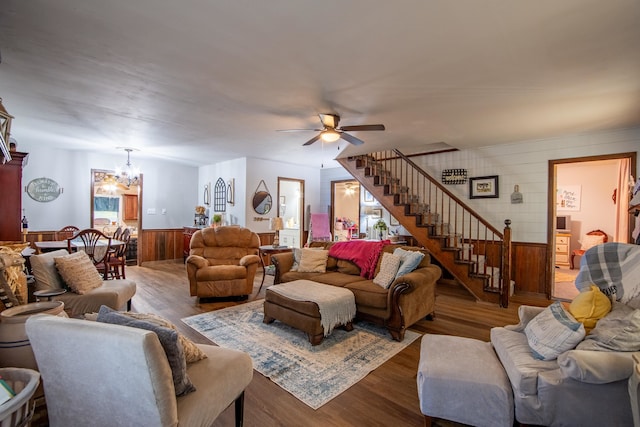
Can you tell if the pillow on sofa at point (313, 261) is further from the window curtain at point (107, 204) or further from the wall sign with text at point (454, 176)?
the window curtain at point (107, 204)

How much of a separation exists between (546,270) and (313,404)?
4591 millimetres

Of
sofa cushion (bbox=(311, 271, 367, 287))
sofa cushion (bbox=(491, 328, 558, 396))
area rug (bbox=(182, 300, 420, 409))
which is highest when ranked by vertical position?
sofa cushion (bbox=(311, 271, 367, 287))

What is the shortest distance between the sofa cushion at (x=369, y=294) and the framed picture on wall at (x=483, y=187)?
10.6 ft

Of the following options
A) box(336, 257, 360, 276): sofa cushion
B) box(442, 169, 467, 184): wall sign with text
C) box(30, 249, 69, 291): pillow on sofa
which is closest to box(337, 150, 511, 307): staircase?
box(442, 169, 467, 184): wall sign with text

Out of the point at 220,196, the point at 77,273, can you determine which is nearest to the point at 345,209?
the point at 220,196

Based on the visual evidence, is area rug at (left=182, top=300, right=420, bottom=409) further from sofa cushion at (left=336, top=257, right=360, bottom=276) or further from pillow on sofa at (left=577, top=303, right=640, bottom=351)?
pillow on sofa at (left=577, top=303, right=640, bottom=351)

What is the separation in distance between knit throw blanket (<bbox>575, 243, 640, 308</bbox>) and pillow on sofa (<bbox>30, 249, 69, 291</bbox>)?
4604 millimetres

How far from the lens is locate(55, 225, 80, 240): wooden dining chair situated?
5733 millimetres

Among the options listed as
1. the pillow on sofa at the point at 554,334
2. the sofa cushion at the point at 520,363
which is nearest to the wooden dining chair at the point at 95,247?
the sofa cushion at the point at 520,363

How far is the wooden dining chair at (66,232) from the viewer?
5.73 metres

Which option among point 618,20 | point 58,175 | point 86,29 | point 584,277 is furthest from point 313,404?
point 58,175

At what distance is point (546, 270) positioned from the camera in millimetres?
4816

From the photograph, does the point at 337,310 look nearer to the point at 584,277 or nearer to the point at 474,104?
the point at 584,277

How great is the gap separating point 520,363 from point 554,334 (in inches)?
10.9
